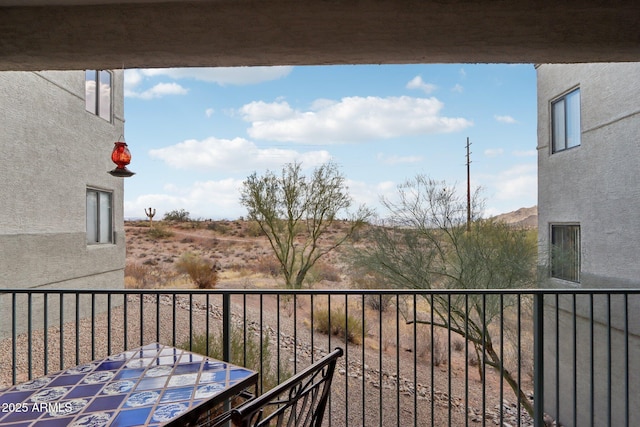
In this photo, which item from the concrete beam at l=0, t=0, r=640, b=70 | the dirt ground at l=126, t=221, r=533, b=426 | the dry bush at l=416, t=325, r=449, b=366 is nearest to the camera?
the concrete beam at l=0, t=0, r=640, b=70

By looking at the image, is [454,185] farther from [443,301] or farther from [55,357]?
[55,357]

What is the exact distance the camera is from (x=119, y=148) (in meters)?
2.84

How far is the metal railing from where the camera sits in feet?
8.18

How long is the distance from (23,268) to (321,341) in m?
5.77

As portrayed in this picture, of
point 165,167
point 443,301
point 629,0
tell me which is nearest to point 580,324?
point 443,301

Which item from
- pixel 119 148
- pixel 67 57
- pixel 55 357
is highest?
pixel 67 57

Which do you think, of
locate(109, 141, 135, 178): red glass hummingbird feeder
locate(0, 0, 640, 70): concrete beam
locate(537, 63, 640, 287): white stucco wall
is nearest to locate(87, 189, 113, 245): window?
locate(109, 141, 135, 178): red glass hummingbird feeder

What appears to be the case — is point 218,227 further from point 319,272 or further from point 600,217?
point 600,217

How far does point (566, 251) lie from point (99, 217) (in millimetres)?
7585

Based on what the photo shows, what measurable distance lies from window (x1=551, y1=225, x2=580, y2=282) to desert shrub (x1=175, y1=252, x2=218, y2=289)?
28.2 feet

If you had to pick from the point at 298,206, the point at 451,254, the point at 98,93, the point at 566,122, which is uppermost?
the point at 98,93

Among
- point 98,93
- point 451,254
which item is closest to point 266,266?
point 451,254

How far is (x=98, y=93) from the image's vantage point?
258 inches

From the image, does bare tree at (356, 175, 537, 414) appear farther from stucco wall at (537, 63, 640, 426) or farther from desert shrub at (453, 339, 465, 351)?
desert shrub at (453, 339, 465, 351)
